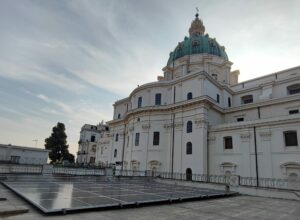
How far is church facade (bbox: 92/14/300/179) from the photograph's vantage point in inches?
881

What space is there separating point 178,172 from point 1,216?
23.6 m

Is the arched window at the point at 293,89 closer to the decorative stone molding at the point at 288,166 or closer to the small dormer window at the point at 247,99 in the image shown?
the small dormer window at the point at 247,99

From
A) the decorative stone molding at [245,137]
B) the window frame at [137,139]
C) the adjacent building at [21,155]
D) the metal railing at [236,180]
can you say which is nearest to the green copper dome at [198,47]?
the window frame at [137,139]

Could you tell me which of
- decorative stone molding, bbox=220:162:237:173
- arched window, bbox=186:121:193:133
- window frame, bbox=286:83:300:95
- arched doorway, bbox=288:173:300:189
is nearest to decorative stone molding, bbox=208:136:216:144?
arched window, bbox=186:121:193:133

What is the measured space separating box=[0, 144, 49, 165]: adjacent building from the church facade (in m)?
12.4

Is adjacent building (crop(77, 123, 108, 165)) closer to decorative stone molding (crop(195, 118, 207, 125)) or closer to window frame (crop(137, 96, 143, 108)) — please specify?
window frame (crop(137, 96, 143, 108))

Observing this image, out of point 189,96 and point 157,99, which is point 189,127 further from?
point 157,99

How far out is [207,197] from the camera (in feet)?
41.4

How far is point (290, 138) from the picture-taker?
21.6 meters

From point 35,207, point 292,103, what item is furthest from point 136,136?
point 35,207

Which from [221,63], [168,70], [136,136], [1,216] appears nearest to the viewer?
[1,216]

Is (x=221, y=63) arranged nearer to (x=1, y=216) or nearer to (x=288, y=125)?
(x=288, y=125)

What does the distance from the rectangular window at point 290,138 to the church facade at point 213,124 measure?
0.29ft

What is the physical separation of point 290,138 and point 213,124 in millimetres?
9258
